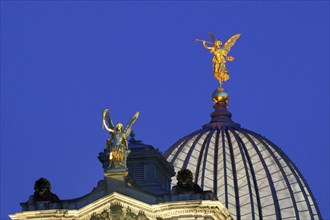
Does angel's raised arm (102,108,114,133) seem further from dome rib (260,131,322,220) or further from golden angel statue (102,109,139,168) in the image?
dome rib (260,131,322,220)

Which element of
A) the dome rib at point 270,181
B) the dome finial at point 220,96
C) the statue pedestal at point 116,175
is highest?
the dome finial at point 220,96

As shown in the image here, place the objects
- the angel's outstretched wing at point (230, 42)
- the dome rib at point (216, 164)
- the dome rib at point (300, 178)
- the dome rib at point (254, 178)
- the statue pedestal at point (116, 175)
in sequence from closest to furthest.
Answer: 1. the statue pedestal at point (116, 175)
2. the dome rib at point (254, 178)
3. the dome rib at point (300, 178)
4. the dome rib at point (216, 164)
5. the angel's outstretched wing at point (230, 42)

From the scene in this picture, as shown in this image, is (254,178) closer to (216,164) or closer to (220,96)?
(216,164)

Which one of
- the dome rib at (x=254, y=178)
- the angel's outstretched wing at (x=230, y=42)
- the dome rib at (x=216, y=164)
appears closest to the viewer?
the dome rib at (x=254, y=178)

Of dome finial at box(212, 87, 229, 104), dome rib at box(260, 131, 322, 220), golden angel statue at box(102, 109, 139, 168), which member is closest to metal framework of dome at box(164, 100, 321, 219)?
dome rib at box(260, 131, 322, 220)

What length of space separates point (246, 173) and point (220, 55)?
11830 millimetres

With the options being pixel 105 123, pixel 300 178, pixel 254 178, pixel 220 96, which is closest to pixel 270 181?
pixel 254 178

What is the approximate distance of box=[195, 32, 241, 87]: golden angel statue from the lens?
146m

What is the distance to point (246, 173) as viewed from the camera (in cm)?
14125

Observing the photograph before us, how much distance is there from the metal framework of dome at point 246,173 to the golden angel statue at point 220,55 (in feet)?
16.8

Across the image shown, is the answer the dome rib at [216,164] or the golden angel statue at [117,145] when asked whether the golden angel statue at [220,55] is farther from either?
the golden angel statue at [117,145]

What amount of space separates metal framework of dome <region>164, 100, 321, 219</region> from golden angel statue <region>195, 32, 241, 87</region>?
5.11 m

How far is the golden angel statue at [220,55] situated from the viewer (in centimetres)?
14612

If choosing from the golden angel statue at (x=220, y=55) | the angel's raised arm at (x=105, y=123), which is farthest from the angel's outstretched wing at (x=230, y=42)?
the angel's raised arm at (x=105, y=123)
